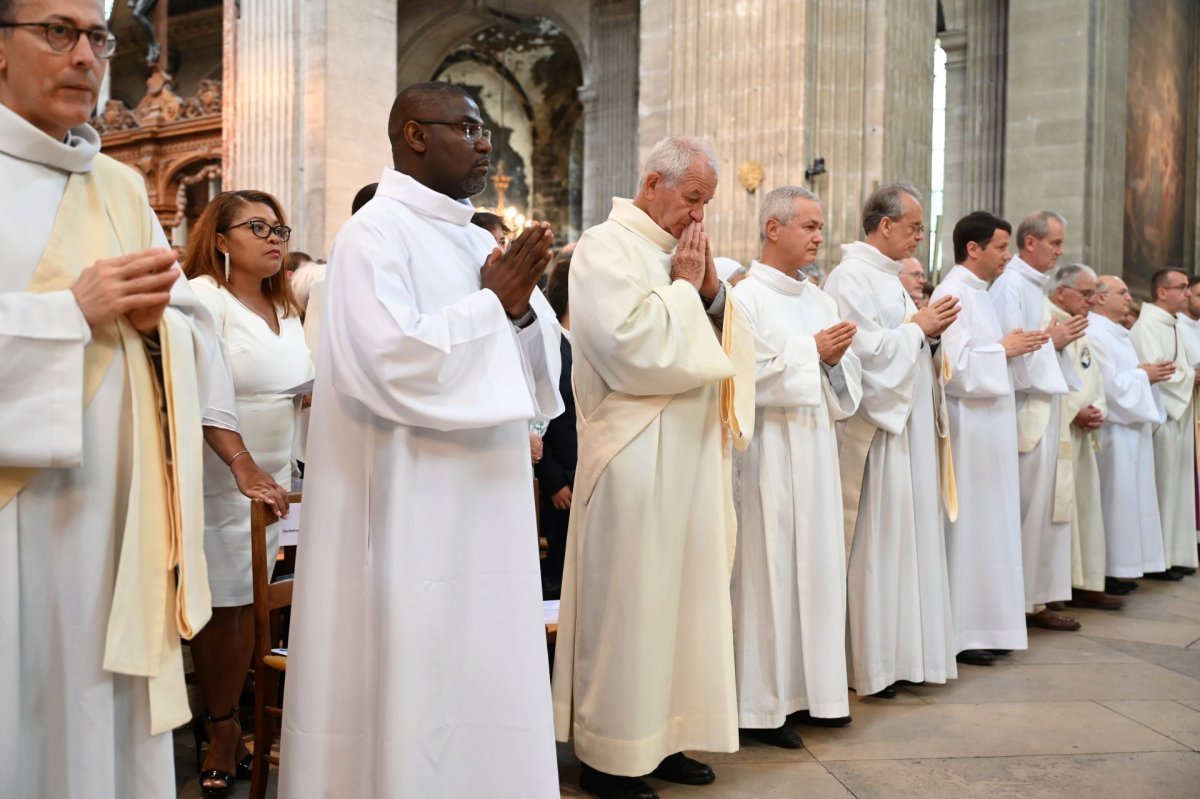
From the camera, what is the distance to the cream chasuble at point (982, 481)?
18.0ft

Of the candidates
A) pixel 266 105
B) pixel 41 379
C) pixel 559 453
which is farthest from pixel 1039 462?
pixel 266 105

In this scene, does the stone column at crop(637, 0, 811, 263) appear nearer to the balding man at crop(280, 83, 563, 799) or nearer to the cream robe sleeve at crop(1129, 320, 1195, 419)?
the cream robe sleeve at crop(1129, 320, 1195, 419)

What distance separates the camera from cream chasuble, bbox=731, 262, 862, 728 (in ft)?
13.7

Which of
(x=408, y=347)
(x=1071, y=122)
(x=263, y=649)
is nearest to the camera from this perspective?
(x=408, y=347)

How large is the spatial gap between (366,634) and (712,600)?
134 cm

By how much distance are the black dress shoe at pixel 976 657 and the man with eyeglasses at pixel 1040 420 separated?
100 centimetres

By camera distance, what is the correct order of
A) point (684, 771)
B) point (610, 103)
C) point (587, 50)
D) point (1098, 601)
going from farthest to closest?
point (587, 50) < point (610, 103) < point (1098, 601) < point (684, 771)

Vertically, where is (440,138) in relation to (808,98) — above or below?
below

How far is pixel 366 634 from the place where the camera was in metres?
2.73

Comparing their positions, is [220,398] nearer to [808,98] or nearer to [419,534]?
[419,534]

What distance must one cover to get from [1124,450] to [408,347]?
6.31 m

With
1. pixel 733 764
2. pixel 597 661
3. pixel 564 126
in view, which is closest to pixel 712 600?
pixel 597 661

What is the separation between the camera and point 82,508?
2174 millimetres

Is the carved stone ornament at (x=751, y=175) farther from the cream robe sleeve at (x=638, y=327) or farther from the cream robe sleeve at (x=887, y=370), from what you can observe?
the cream robe sleeve at (x=638, y=327)
